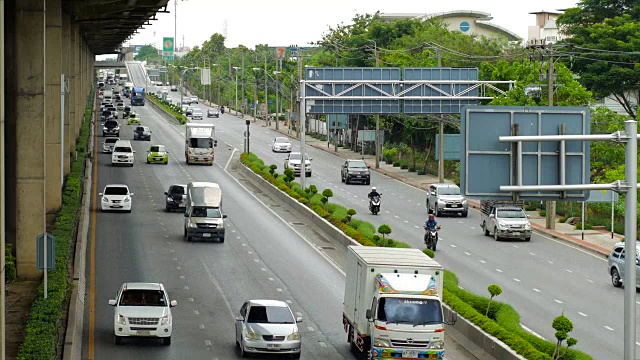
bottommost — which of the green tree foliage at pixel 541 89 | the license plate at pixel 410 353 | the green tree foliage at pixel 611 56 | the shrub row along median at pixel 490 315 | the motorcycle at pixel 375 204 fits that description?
the license plate at pixel 410 353

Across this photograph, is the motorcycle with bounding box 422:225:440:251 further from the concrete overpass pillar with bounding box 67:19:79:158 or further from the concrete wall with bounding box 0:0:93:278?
the concrete overpass pillar with bounding box 67:19:79:158

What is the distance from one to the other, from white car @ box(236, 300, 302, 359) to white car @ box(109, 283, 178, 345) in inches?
80.8

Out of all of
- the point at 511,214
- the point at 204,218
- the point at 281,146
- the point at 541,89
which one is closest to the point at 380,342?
the point at 204,218

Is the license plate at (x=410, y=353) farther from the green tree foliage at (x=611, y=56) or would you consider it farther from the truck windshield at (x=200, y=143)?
the green tree foliage at (x=611, y=56)

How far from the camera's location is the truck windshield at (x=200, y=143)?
91.3m

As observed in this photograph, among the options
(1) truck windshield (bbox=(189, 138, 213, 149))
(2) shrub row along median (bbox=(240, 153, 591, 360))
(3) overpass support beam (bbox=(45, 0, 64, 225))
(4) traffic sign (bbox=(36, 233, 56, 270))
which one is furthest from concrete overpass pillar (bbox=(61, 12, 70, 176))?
(4) traffic sign (bbox=(36, 233, 56, 270))

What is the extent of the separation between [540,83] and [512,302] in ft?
99.7

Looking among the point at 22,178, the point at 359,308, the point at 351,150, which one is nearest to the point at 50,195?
the point at 22,178

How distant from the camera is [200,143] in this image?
91.6m

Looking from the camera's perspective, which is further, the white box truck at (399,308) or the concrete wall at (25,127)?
the concrete wall at (25,127)

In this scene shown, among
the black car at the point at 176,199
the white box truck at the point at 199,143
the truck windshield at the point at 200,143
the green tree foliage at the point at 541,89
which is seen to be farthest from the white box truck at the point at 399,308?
the truck windshield at the point at 200,143

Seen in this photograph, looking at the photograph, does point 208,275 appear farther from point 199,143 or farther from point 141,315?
point 199,143

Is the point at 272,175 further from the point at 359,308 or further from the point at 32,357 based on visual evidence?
the point at 32,357

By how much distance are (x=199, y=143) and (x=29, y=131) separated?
158 ft
